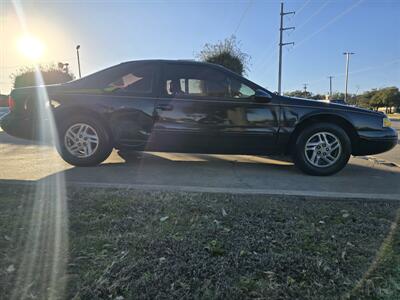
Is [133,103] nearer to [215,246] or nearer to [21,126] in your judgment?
[21,126]

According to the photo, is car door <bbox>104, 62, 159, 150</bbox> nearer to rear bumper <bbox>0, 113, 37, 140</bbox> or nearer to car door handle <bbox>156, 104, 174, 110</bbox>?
car door handle <bbox>156, 104, 174, 110</bbox>

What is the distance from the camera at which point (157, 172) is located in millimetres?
4352

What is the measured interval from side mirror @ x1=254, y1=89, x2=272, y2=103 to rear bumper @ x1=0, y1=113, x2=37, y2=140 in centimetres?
313

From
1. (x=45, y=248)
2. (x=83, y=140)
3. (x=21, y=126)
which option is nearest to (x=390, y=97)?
(x=83, y=140)

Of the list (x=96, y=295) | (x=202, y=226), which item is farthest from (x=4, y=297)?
(x=202, y=226)

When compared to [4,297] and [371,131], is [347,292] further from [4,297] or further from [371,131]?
[371,131]

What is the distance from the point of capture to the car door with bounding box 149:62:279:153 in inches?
170

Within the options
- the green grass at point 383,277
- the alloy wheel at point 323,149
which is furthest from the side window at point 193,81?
the green grass at point 383,277

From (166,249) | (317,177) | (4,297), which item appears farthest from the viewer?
(317,177)

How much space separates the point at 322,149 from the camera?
4.30 meters

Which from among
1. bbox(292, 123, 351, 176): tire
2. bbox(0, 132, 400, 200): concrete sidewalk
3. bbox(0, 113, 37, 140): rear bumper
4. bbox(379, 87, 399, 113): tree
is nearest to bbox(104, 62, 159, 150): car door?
bbox(0, 132, 400, 200): concrete sidewalk

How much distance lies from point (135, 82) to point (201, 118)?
3.48 ft

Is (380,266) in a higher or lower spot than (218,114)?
lower

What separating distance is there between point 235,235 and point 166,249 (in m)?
0.53
